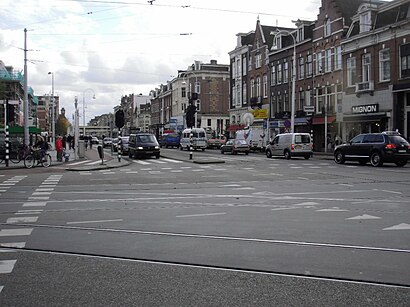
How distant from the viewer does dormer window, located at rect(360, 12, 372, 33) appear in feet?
132

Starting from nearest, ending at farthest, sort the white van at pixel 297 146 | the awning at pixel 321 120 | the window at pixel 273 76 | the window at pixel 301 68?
the white van at pixel 297 146 → the awning at pixel 321 120 → the window at pixel 301 68 → the window at pixel 273 76

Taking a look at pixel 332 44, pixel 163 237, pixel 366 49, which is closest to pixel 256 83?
pixel 332 44

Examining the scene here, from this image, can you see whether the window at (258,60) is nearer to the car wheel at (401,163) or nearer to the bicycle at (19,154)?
the bicycle at (19,154)

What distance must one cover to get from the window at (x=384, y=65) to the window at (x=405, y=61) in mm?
1585

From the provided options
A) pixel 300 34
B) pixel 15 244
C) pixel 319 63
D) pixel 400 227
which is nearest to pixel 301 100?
pixel 319 63

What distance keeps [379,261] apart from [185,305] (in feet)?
9.80

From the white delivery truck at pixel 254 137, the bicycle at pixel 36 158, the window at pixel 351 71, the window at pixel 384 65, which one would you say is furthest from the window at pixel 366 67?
the bicycle at pixel 36 158

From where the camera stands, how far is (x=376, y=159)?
25.8 metres

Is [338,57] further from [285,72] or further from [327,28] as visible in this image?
[285,72]

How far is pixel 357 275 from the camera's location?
570 cm

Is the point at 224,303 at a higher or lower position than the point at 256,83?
lower

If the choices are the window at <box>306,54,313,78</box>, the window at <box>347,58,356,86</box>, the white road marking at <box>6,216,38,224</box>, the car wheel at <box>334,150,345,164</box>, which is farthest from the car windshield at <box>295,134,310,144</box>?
the white road marking at <box>6,216,38,224</box>

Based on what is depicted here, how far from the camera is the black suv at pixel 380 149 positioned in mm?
25172

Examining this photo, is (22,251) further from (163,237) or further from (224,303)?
(224,303)
